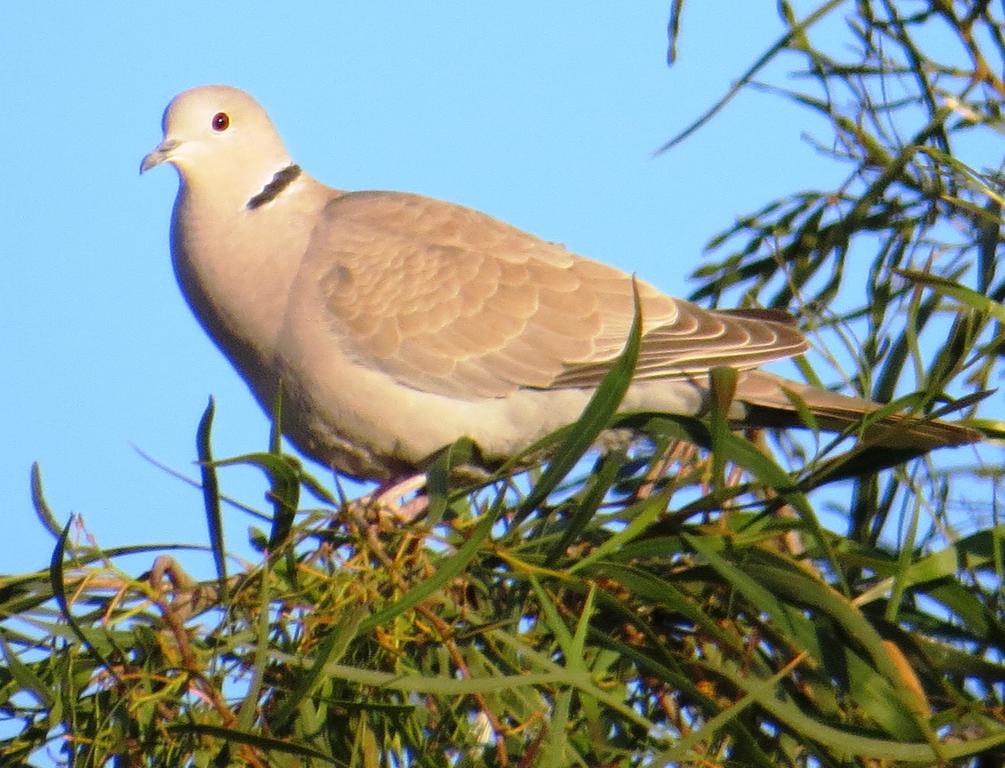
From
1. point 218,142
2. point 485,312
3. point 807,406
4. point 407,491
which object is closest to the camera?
point 807,406

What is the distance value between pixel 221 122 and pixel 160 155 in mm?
222

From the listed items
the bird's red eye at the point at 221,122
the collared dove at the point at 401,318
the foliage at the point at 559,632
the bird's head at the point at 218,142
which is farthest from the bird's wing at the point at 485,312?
the foliage at the point at 559,632

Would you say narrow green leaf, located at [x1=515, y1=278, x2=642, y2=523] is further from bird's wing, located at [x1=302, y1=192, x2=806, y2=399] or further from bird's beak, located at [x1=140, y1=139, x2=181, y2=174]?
bird's beak, located at [x1=140, y1=139, x2=181, y2=174]

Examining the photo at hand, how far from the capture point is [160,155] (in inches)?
146

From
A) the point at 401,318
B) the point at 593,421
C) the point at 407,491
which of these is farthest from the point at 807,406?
the point at 401,318

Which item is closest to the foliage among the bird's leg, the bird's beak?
the bird's leg

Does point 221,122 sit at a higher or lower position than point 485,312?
higher

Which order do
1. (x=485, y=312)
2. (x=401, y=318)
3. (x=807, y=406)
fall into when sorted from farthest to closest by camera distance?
(x=485, y=312)
(x=401, y=318)
(x=807, y=406)

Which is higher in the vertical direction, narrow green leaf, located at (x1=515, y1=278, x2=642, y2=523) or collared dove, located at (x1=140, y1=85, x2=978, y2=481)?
collared dove, located at (x1=140, y1=85, x2=978, y2=481)

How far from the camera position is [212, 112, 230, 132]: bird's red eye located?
3.85m

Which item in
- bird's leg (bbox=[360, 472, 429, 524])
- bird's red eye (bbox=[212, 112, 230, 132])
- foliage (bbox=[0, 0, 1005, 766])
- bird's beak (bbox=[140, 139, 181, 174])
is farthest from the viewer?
bird's red eye (bbox=[212, 112, 230, 132])

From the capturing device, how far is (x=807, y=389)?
127 inches

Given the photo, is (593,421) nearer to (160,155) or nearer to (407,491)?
(407,491)

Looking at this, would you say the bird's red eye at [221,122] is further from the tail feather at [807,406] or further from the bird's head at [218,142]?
the tail feather at [807,406]
